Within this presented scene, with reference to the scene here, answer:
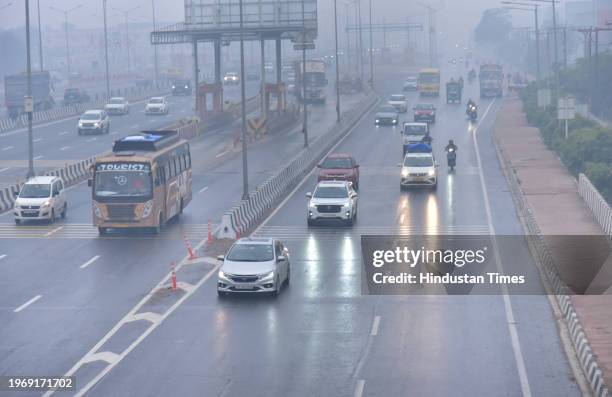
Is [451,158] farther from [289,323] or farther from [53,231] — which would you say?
[289,323]

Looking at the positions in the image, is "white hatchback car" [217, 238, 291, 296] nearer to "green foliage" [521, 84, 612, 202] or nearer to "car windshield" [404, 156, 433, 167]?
"car windshield" [404, 156, 433, 167]

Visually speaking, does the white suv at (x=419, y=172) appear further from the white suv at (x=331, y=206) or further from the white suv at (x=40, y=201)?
the white suv at (x=40, y=201)

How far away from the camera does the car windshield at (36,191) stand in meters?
45.2

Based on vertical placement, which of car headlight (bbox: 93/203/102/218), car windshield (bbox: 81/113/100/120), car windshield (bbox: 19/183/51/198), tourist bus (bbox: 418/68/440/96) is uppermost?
tourist bus (bbox: 418/68/440/96)

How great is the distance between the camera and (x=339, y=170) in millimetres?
53344

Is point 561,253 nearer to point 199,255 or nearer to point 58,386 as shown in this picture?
point 199,255

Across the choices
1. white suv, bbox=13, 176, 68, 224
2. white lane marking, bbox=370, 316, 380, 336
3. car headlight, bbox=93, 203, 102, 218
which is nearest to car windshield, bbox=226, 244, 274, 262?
white lane marking, bbox=370, 316, 380, 336

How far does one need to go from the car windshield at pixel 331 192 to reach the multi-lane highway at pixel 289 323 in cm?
138

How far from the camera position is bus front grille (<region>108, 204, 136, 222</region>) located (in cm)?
4094

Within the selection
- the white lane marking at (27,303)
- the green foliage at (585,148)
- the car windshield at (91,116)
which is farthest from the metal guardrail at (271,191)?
the car windshield at (91,116)

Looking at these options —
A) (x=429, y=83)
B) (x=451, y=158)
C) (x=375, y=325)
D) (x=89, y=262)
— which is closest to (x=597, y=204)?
(x=375, y=325)

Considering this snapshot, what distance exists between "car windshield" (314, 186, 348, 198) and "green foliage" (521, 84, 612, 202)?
51.4ft

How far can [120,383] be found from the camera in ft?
72.0

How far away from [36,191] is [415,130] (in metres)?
30.8
